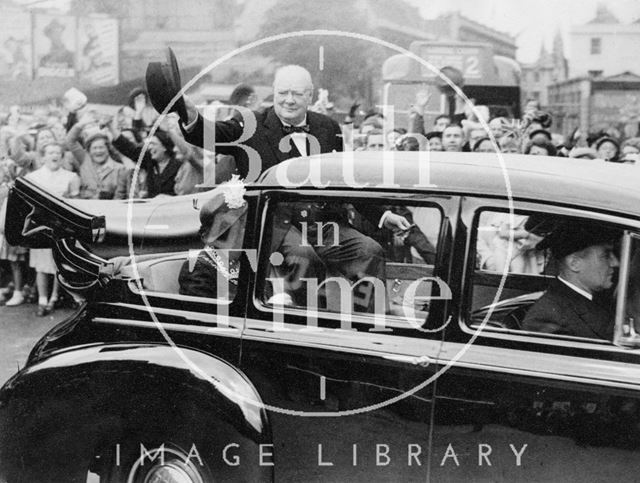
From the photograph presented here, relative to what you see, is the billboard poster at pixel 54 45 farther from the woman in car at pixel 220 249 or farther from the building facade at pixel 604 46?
the woman in car at pixel 220 249

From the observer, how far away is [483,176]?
2.87 metres

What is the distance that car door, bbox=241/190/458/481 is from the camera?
285cm

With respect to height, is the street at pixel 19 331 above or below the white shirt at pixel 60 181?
below

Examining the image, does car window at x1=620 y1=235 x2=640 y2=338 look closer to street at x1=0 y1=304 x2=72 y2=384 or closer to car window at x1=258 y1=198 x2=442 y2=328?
car window at x1=258 y1=198 x2=442 y2=328

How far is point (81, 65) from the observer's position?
10.3 metres

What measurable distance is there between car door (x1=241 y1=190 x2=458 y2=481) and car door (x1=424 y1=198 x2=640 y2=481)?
3.1 inches

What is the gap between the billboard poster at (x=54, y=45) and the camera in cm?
1010

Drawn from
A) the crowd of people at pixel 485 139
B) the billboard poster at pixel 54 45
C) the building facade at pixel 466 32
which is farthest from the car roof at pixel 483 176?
the billboard poster at pixel 54 45

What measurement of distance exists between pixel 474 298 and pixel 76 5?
8.62m

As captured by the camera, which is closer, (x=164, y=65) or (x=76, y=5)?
(x=164, y=65)

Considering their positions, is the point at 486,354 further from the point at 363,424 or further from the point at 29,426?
the point at 29,426

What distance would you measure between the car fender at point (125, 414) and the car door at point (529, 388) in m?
0.74

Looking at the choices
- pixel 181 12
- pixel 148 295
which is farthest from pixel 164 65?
pixel 181 12

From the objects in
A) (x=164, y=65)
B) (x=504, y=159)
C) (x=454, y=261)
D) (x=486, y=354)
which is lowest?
(x=486, y=354)
